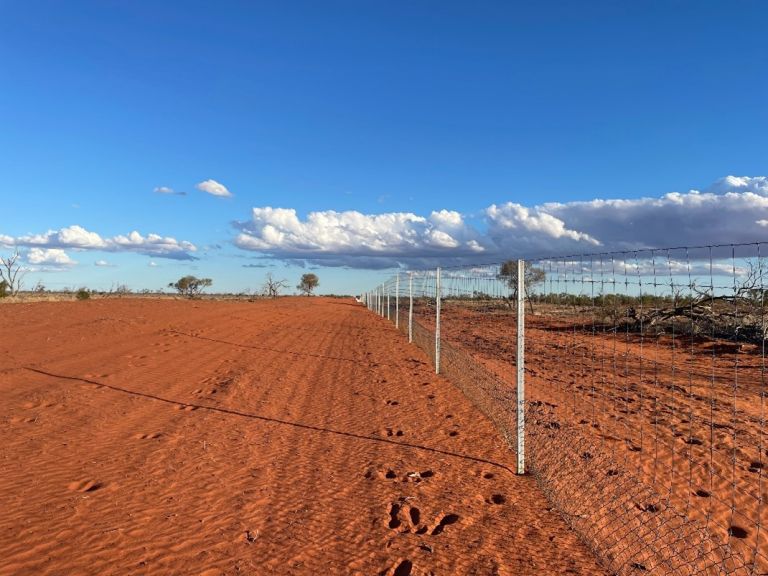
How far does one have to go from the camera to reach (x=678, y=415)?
8.21 metres

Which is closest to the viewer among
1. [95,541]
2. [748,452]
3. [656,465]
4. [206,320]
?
[95,541]

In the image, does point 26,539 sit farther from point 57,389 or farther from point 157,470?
point 57,389

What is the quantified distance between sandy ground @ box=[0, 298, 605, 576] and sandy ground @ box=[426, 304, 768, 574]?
1301 millimetres

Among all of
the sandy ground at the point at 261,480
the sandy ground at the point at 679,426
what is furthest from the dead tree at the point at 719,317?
the sandy ground at the point at 261,480

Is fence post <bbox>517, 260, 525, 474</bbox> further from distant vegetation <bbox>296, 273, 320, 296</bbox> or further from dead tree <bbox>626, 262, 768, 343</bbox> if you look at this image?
distant vegetation <bbox>296, 273, 320, 296</bbox>

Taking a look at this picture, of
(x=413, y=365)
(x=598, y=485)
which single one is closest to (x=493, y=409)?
(x=598, y=485)

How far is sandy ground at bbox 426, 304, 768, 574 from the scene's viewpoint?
4969 mm

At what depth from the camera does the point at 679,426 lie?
7.62 meters

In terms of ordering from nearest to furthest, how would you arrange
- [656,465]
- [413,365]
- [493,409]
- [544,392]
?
[656,465] < [493,409] < [544,392] < [413,365]

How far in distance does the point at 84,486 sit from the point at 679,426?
7.56 m

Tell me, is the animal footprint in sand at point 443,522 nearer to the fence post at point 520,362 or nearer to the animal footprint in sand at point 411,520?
the animal footprint in sand at point 411,520

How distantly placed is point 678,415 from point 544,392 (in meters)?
2.19

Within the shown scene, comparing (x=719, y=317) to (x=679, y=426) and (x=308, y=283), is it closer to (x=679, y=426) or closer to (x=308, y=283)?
(x=679, y=426)

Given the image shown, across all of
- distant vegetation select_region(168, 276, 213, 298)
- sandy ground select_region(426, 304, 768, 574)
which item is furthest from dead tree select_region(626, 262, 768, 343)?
distant vegetation select_region(168, 276, 213, 298)
